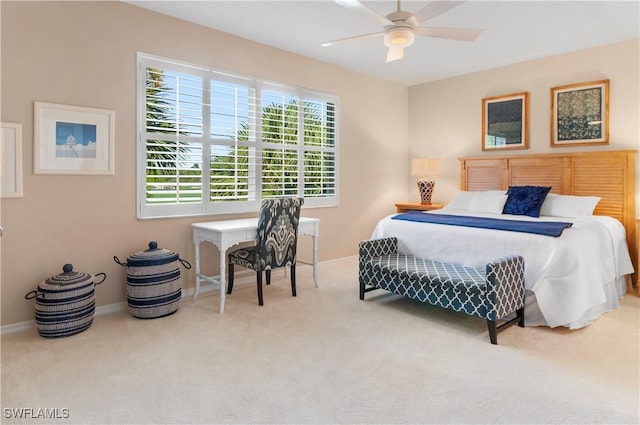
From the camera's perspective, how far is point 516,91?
5.15 m

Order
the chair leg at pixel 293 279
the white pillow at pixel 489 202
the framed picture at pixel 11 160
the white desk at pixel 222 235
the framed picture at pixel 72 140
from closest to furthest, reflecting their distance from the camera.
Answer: the framed picture at pixel 11 160
the framed picture at pixel 72 140
the white desk at pixel 222 235
the chair leg at pixel 293 279
the white pillow at pixel 489 202

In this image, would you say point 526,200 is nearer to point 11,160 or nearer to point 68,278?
point 68,278

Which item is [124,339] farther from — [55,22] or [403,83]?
[403,83]

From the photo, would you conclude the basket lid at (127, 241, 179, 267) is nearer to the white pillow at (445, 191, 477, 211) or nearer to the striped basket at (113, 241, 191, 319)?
the striped basket at (113, 241, 191, 319)

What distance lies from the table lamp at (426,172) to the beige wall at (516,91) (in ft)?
1.05

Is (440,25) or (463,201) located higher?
(440,25)

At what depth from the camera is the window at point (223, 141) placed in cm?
361

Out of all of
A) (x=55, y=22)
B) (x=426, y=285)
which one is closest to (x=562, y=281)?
(x=426, y=285)

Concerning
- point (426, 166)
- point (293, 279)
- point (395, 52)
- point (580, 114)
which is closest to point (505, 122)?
point (580, 114)

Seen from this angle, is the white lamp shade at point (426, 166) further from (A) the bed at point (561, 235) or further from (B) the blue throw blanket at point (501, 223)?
(B) the blue throw blanket at point (501, 223)

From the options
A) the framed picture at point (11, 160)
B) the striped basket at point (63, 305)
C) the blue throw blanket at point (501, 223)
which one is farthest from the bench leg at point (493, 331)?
the framed picture at point (11, 160)

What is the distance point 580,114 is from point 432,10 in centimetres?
313

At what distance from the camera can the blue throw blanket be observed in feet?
10.4

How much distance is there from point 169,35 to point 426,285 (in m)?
3.33
